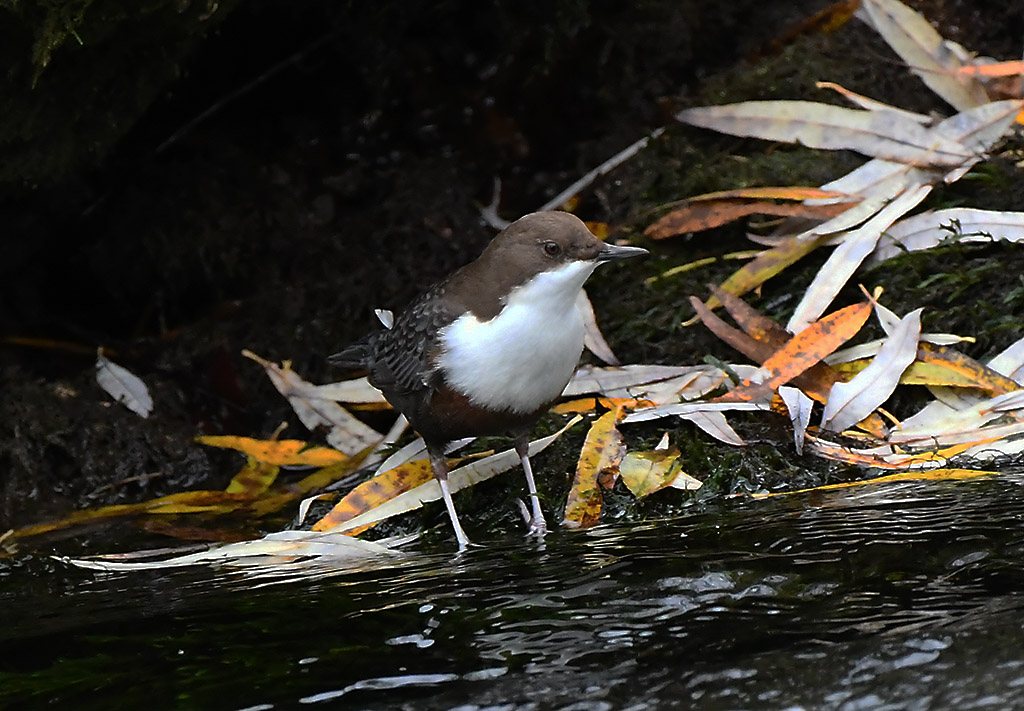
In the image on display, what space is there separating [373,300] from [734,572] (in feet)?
10.6

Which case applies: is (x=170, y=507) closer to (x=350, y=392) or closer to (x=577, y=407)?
(x=350, y=392)

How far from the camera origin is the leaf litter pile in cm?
365

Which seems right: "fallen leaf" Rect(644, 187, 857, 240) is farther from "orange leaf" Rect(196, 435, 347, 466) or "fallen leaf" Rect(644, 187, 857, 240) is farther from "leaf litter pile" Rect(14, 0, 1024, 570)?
"orange leaf" Rect(196, 435, 347, 466)

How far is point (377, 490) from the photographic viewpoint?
3961 mm

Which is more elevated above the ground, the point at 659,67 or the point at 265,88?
the point at 265,88

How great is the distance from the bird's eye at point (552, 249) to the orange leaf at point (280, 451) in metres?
1.31

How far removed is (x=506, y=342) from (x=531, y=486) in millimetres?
473

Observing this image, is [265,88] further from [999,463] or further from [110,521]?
[999,463]

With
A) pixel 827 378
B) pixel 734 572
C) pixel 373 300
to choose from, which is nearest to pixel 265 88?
pixel 373 300

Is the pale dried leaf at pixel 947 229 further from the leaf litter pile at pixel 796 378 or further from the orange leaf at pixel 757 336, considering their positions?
the orange leaf at pixel 757 336

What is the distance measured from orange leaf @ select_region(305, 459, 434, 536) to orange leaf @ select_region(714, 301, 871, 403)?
1.03 m

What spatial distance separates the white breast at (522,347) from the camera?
3605mm

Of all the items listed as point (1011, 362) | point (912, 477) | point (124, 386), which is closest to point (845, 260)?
point (1011, 362)

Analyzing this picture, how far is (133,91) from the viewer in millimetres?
4336
